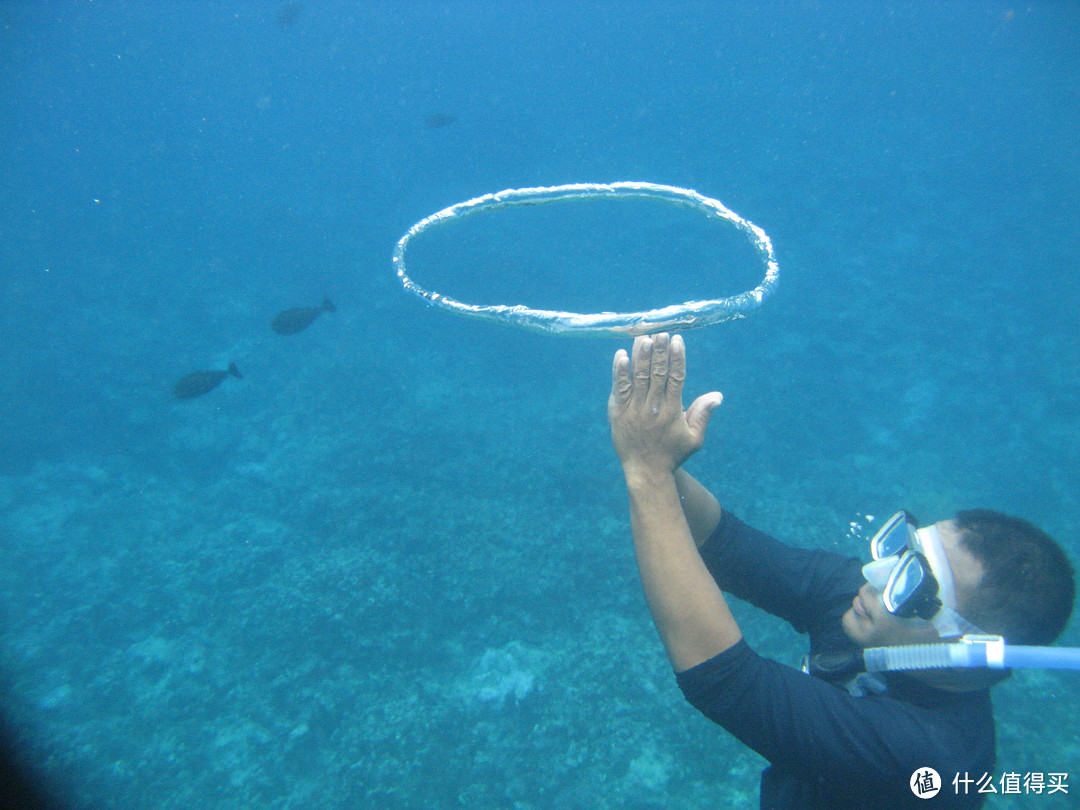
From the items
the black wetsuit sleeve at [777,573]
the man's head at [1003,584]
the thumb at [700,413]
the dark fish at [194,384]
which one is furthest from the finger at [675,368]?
the dark fish at [194,384]

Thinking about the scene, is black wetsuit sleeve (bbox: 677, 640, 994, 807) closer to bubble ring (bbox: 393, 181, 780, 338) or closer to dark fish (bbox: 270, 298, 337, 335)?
bubble ring (bbox: 393, 181, 780, 338)

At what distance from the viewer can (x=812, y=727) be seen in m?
1.70

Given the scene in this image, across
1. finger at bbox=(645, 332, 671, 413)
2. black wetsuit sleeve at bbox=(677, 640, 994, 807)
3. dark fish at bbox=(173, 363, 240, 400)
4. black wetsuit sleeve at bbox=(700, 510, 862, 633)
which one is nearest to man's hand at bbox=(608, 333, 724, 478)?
finger at bbox=(645, 332, 671, 413)

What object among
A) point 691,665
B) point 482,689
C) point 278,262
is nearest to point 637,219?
point 278,262

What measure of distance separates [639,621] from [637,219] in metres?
13.6

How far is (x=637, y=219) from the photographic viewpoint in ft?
54.6

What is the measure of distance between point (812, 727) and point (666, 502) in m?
0.88

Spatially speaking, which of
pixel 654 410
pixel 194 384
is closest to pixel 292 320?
pixel 194 384

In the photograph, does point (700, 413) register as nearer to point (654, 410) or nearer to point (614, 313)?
point (654, 410)

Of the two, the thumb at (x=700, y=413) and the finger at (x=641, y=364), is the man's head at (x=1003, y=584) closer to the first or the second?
the thumb at (x=700, y=413)

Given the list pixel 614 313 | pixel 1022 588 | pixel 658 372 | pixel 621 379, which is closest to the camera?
pixel 658 372

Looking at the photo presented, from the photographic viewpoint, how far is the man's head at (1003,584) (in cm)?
193

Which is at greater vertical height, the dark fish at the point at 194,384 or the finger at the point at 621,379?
the finger at the point at 621,379

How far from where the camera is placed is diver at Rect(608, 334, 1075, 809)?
5.44 ft
